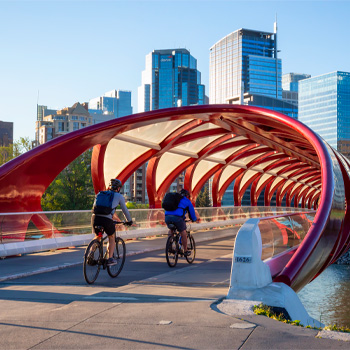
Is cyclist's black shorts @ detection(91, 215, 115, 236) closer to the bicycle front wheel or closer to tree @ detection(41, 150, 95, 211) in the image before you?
the bicycle front wheel

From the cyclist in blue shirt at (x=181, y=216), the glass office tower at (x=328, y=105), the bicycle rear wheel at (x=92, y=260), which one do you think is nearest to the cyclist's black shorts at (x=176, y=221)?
the cyclist in blue shirt at (x=181, y=216)

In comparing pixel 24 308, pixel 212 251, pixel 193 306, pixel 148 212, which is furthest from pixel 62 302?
pixel 148 212

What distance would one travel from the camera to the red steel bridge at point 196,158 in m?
10.6

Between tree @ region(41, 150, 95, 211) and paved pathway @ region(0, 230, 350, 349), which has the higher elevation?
tree @ region(41, 150, 95, 211)

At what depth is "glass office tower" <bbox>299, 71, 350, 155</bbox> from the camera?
16950 centimetres

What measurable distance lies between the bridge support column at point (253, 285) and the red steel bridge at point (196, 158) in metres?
1.00

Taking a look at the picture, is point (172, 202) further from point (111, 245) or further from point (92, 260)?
point (92, 260)

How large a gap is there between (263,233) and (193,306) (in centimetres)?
267

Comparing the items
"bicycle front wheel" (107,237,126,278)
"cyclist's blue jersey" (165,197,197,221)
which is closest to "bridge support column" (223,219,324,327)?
"bicycle front wheel" (107,237,126,278)

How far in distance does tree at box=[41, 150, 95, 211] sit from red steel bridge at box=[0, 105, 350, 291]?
1300 inches

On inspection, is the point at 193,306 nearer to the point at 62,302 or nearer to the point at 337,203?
the point at 62,302

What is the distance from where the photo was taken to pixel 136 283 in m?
8.88

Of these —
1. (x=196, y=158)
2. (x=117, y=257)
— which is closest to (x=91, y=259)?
(x=117, y=257)

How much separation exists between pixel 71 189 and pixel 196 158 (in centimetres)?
4364
